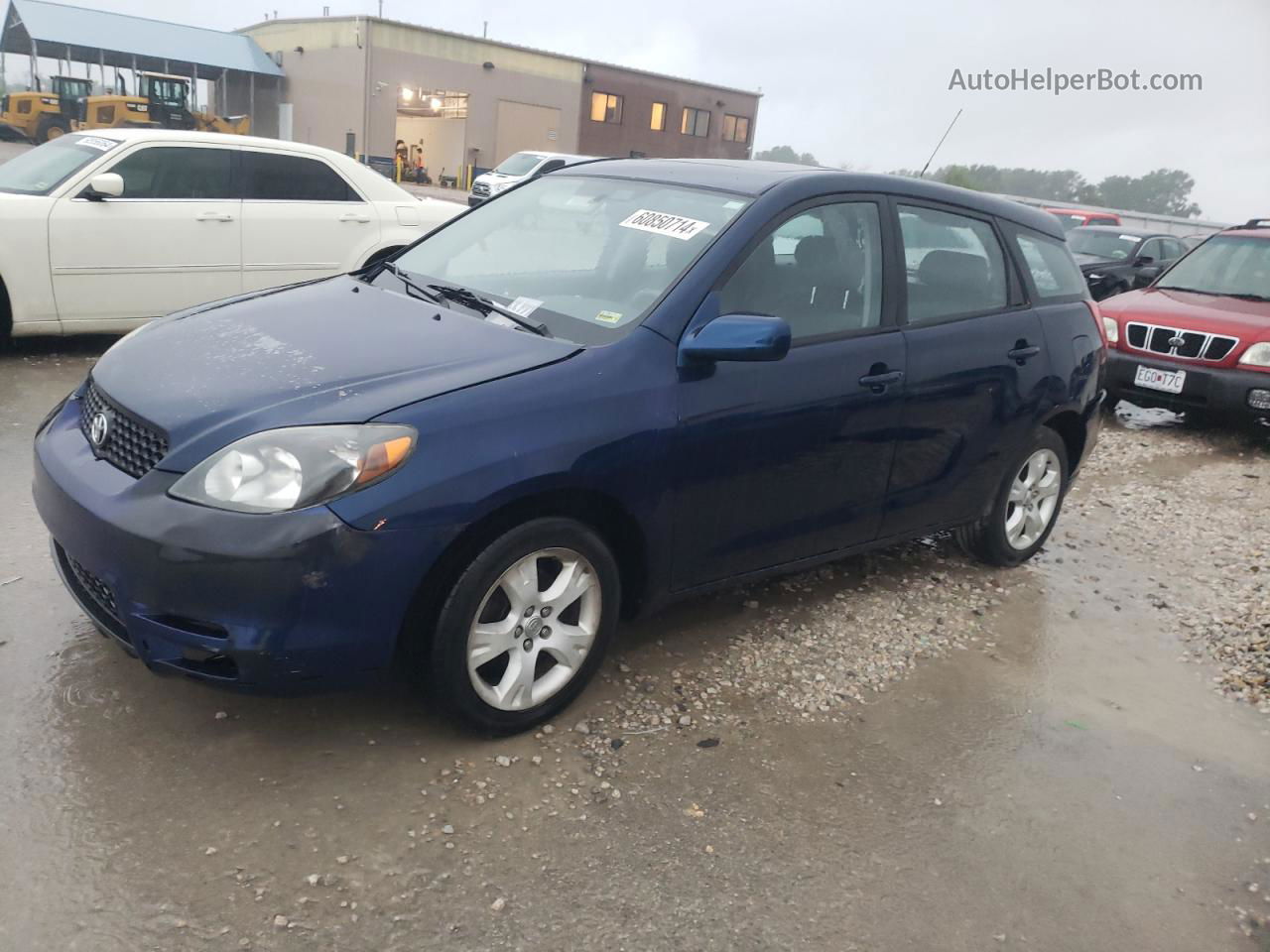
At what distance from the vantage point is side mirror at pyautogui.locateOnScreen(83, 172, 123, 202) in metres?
6.56

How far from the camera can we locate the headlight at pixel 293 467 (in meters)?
2.58

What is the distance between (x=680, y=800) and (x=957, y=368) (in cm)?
216

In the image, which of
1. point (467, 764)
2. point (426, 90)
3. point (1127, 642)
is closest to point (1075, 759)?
point (1127, 642)

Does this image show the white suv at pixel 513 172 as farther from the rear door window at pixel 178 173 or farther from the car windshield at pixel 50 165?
the car windshield at pixel 50 165

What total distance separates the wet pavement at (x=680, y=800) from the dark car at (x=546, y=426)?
0.34 meters

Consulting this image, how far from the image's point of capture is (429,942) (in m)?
2.31

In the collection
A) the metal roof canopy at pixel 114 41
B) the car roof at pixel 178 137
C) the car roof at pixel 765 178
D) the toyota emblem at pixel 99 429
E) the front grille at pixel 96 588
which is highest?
the metal roof canopy at pixel 114 41

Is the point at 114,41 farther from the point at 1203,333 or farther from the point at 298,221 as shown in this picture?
the point at 1203,333

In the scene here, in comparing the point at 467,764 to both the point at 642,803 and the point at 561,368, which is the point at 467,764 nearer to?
the point at 642,803

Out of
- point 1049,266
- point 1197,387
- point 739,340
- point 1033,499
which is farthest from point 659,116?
point 739,340

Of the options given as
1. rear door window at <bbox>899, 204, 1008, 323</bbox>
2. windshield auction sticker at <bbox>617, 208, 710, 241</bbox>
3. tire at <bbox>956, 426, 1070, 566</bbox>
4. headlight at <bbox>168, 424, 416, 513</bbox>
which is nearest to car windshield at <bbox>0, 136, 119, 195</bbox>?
windshield auction sticker at <bbox>617, 208, 710, 241</bbox>

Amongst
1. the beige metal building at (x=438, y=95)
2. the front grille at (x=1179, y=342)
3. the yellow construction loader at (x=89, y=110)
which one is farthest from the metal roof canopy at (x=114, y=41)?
the front grille at (x=1179, y=342)

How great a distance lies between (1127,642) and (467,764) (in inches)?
118

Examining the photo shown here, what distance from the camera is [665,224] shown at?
363 cm
